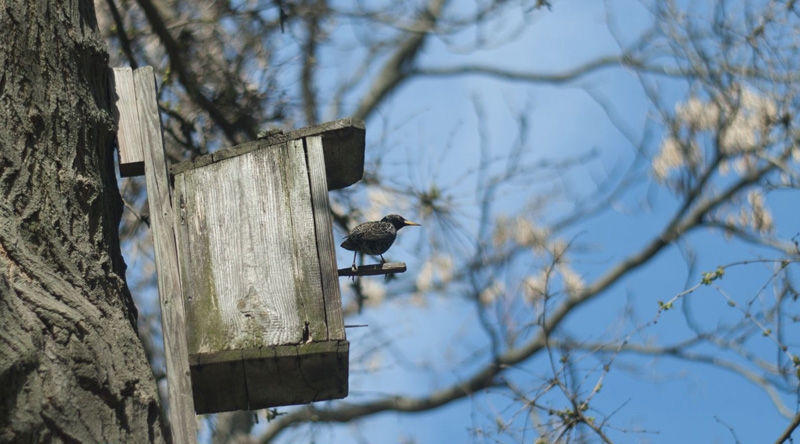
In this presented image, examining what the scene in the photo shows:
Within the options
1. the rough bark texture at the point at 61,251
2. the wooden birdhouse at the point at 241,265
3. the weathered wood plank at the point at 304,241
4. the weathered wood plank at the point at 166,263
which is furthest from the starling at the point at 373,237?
the rough bark texture at the point at 61,251

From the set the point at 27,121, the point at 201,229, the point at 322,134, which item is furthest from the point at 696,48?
the point at 27,121

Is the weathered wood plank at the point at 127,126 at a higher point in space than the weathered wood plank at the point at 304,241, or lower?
higher

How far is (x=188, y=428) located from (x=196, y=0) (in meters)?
4.31

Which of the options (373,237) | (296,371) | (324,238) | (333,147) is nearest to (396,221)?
(373,237)

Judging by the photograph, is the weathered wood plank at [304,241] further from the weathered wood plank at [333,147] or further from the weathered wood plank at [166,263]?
the weathered wood plank at [166,263]

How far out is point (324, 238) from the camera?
10.6ft

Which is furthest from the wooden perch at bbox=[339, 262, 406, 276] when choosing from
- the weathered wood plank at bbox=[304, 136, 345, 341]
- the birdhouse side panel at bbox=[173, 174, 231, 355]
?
the birdhouse side panel at bbox=[173, 174, 231, 355]

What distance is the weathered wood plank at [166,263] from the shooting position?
275 centimetres

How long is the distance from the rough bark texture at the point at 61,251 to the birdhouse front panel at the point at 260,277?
11.5 inches

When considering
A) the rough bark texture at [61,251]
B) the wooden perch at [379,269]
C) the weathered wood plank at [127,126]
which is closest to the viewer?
the rough bark texture at [61,251]

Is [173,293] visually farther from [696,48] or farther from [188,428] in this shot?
[696,48]

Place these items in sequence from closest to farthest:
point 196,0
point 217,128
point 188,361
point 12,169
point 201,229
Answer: point 12,169 < point 188,361 < point 201,229 < point 217,128 < point 196,0

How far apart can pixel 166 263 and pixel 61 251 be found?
47 centimetres

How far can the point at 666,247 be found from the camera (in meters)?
10.5
